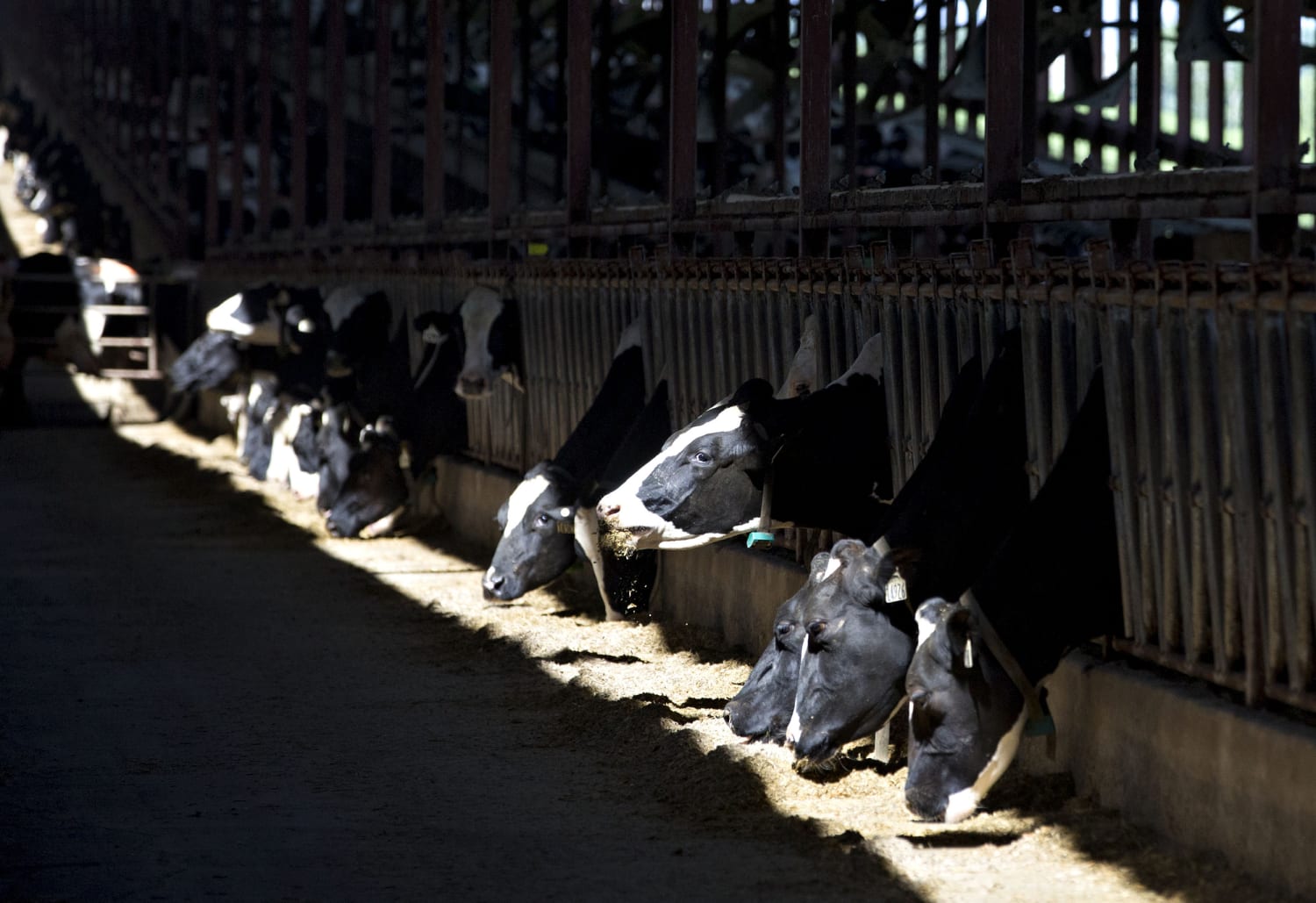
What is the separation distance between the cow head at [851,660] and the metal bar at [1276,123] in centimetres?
156

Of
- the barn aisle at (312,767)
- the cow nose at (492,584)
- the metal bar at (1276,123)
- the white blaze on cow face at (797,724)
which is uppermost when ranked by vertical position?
the metal bar at (1276,123)

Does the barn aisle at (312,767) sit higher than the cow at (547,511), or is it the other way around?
the cow at (547,511)

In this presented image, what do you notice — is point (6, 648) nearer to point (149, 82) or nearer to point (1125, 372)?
point (1125, 372)

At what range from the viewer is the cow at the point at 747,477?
7590 mm

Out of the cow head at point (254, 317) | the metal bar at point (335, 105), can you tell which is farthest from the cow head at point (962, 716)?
the metal bar at point (335, 105)

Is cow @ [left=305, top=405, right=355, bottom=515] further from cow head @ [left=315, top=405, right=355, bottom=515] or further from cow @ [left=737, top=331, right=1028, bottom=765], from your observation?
cow @ [left=737, top=331, right=1028, bottom=765]

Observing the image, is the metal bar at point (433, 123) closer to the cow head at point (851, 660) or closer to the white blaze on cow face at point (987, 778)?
the cow head at point (851, 660)

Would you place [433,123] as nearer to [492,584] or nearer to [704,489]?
[492,584]

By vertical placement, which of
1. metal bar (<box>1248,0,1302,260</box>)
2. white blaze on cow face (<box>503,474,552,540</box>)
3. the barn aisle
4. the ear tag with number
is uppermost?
metal bar (<box>1248,0,1302,260</box>)

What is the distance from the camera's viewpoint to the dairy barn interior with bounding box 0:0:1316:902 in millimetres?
5621

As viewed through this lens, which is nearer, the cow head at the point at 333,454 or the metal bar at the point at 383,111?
the cow head at the point at 333,454

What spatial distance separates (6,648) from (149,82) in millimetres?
27398

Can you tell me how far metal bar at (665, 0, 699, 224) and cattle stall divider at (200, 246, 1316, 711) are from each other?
1657mm

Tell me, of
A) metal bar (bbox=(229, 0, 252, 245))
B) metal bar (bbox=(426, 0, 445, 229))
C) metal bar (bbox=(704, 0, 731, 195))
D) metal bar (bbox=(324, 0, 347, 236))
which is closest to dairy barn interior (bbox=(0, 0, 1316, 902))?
metal bar (bbox=(704, 0, 731, 195))
